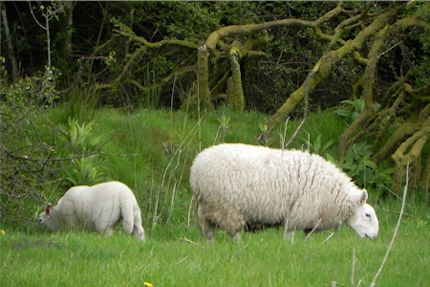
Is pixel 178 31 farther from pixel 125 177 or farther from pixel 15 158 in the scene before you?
pixel 15 158

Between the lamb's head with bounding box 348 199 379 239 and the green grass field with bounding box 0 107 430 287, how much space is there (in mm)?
160

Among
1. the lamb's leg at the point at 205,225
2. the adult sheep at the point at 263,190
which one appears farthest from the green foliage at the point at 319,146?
the lamb's leg at the point at 205,225

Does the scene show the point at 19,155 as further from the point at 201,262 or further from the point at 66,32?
the point at 66,32

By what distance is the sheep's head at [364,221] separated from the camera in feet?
34.9

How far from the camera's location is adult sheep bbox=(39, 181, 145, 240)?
1041 cm

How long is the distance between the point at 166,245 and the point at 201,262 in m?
1.09

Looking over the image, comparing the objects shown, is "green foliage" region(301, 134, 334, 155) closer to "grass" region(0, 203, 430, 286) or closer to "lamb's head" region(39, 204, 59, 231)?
"lamb's head" region(39, 204, 59, 231)

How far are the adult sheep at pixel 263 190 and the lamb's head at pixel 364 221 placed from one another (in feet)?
0.16

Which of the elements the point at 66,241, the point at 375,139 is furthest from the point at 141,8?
the point at 66,241

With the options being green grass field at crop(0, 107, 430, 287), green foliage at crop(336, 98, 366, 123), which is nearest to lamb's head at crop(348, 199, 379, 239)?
green grass field at crop(0, 107, 430, 287)

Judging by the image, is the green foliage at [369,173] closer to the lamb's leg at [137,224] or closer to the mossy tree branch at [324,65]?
the mossy tree branch at [324,65]

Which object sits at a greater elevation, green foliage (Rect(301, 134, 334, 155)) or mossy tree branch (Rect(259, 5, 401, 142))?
mossy tree branch (Rect(259, 5, 401, 142))

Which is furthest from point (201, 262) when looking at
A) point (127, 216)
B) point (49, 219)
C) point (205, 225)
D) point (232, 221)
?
point (49, 219)

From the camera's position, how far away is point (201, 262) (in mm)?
7637
